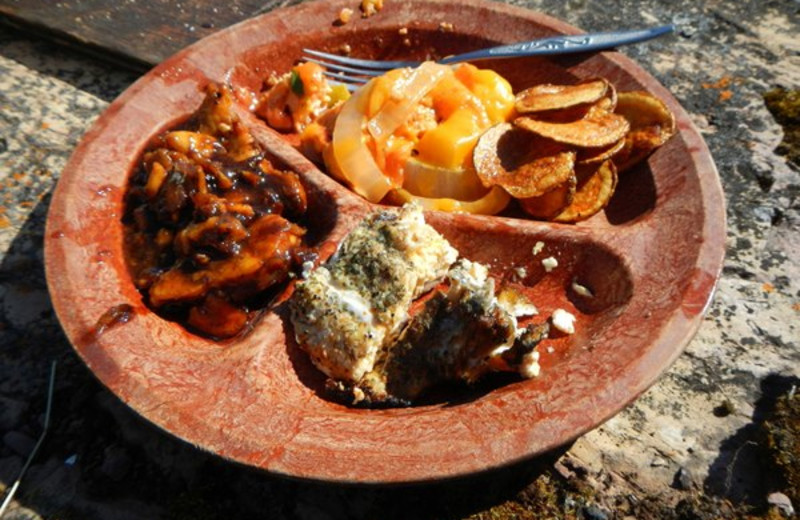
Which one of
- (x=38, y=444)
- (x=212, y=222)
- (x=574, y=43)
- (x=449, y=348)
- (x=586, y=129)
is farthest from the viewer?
(x=574, y=43)

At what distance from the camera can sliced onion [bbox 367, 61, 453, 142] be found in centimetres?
341

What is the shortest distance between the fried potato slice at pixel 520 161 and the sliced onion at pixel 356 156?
532 mm

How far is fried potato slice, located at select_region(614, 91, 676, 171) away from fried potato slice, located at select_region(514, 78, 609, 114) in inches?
7.0

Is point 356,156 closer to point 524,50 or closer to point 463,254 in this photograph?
point 463,254

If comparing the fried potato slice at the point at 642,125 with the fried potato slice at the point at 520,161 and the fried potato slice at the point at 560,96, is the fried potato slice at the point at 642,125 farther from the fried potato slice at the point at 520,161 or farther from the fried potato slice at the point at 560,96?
the fried potato slice at the point at 520,161

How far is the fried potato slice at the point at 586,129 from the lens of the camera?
125 inches

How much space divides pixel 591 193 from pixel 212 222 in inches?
75.0

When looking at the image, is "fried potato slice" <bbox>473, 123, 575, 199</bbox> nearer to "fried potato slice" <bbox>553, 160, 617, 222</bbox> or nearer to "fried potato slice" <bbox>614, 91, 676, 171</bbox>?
"fried potato slice" <bbox>553, 160, 617, 222</bbox>

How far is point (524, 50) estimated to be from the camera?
3.82 metres

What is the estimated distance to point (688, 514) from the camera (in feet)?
9.50

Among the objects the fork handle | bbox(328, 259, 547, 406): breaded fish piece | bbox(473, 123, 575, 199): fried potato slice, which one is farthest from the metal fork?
bbox(328, 259, 547, 406): breaded fish piece

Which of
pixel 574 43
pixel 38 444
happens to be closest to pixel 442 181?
pixel 574 43

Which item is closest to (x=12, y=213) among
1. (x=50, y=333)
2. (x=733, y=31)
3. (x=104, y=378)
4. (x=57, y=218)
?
(x=50, y=333)

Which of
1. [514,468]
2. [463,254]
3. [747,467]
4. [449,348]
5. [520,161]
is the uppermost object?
[520,161]
